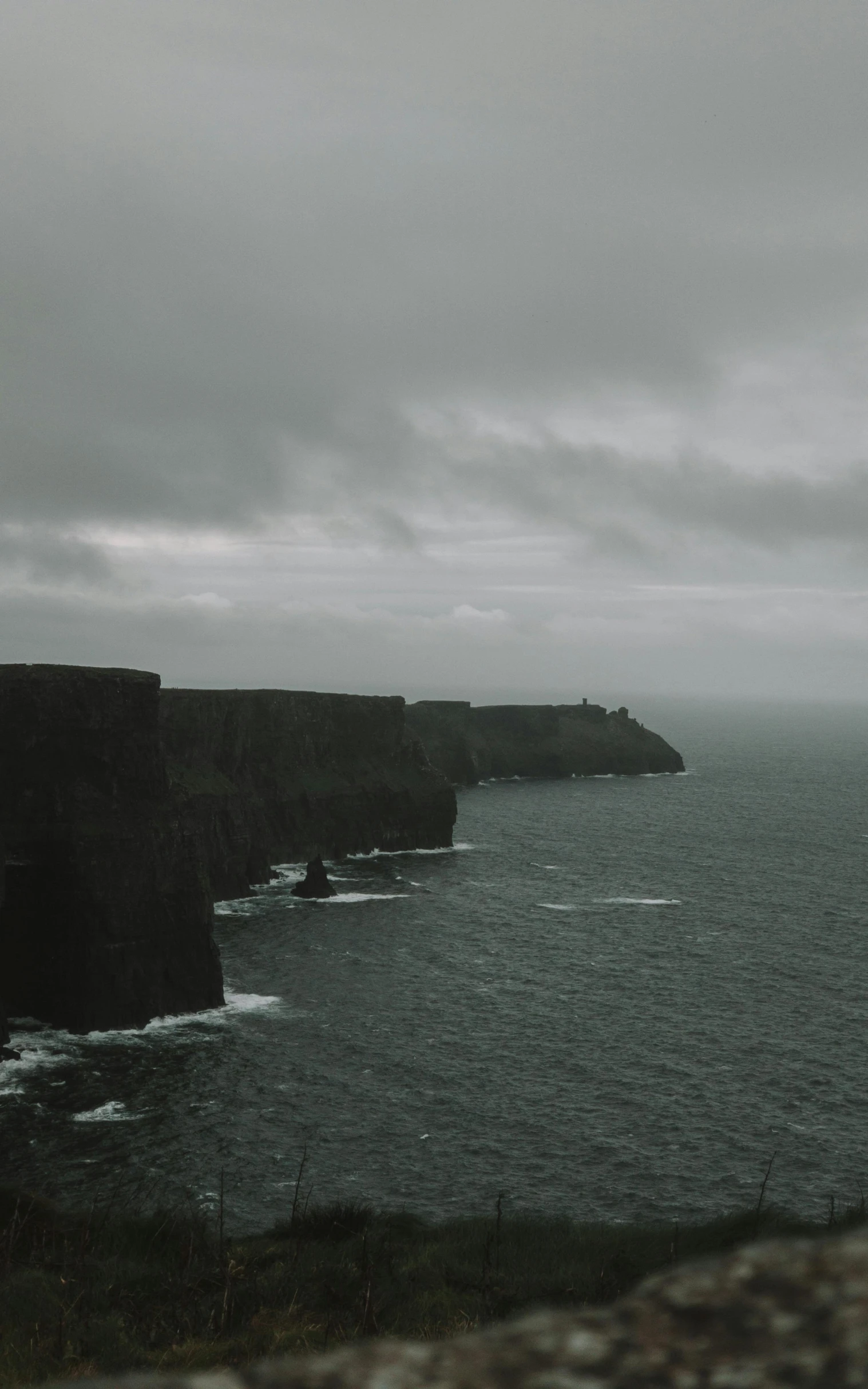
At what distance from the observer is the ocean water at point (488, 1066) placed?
153ft

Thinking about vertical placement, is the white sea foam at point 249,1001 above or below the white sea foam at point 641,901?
below

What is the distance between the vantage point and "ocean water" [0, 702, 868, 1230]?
46.7 m

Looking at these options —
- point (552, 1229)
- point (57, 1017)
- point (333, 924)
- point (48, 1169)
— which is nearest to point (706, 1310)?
point (552, 1229)

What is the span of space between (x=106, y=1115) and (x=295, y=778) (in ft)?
241

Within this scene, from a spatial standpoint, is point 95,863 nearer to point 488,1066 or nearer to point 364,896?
point 488,1066

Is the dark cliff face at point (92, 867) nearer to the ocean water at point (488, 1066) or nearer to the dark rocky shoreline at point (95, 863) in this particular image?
the dark rocky shoreline at point (95, 863)

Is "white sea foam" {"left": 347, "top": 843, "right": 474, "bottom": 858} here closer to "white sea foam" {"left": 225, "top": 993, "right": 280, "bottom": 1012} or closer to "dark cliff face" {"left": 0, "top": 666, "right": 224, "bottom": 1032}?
"white sea foam" {"left": 225, "top": 993, "right": 280, "bottom": 1012}

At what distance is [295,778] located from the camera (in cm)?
12512

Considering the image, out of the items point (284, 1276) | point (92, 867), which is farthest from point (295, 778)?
point (284, 1276)

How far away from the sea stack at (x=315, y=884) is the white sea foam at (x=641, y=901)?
83.2ft

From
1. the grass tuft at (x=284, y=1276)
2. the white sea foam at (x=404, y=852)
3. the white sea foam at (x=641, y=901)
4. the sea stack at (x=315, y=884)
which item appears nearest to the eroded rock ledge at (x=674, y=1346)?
the grass tuft at (x=284, y=1276)

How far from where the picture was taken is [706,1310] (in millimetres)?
3910

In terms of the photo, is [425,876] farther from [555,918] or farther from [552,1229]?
[552,1229]

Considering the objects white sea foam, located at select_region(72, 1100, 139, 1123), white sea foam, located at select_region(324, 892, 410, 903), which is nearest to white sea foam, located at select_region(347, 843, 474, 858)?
white sea foam, located at select_region(324, 892, 410, 903)
